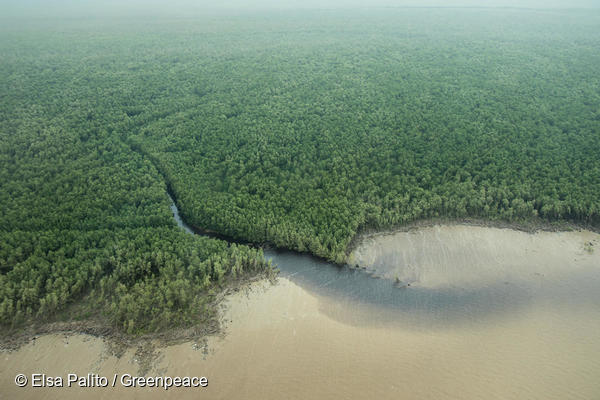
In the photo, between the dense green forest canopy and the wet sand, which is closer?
the wet sand

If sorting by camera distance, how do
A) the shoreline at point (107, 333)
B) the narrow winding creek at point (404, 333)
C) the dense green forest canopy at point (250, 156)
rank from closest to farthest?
the narrow winding creek at point (404, 333)
the shoreline at point (107, 333)
the dense green forest canopy at point (250, 156)

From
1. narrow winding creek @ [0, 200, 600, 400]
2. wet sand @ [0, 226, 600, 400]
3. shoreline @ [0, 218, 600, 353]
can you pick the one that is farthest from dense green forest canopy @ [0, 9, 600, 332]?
wet sand @ [0, 226, 600, 400]

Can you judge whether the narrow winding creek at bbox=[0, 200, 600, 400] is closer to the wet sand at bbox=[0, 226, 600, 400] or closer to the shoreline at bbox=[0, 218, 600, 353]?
the wet sand at bbox=[0, 226, 600, 400]

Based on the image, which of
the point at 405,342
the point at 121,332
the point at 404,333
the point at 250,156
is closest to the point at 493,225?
the point at 404,333

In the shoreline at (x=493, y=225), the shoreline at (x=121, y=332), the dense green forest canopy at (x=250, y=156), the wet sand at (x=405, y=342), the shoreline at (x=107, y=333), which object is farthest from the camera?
the shoreline at (x=493, y=225)

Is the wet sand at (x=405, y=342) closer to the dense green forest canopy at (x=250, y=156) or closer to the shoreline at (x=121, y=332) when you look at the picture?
the shoreline at (x=121, y=332)

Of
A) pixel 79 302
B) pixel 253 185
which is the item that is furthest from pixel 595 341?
pixel 79 302

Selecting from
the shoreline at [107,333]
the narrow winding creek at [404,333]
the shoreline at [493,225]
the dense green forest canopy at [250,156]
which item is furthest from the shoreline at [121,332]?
the shoreline at [493,225]
